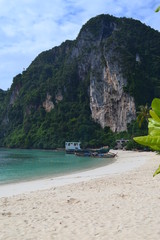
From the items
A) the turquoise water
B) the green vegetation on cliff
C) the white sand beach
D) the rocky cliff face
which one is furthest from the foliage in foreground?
the rocky cliff face

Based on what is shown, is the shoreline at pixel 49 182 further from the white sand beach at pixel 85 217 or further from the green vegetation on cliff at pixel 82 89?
the green vegetation on cliff at pixel 82 89

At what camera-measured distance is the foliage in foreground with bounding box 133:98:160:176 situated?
63.1 inches

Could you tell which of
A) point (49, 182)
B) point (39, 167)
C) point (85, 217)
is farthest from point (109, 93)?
point (85, 217)

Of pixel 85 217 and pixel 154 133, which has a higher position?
pixel 154 133

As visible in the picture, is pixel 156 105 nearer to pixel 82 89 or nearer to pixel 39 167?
pixel 39 167

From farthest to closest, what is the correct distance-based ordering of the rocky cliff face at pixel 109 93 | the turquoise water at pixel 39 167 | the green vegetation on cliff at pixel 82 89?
the green vegetation on cliff at pixel 82 89 < the rocky cliff face at pixel 109 93 < the turquoise water at pixel 39 167

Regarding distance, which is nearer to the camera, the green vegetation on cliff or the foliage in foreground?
the foliage in foreground

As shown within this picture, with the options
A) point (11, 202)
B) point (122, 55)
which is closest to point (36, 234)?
point (11, 202)

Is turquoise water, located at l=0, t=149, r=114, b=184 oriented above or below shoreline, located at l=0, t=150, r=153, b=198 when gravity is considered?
below

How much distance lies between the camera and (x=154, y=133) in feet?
5.41

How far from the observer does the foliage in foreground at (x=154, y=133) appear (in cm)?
160

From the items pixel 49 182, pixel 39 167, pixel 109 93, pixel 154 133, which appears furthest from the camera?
pixel 109 93

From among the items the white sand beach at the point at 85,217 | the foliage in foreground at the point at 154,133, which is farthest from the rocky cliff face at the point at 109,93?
the foliage in foreground at the point at 154,133

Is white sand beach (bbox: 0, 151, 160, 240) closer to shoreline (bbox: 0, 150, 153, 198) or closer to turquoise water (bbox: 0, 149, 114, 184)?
shoreline (bbox: 0, 150, 153, 198)
